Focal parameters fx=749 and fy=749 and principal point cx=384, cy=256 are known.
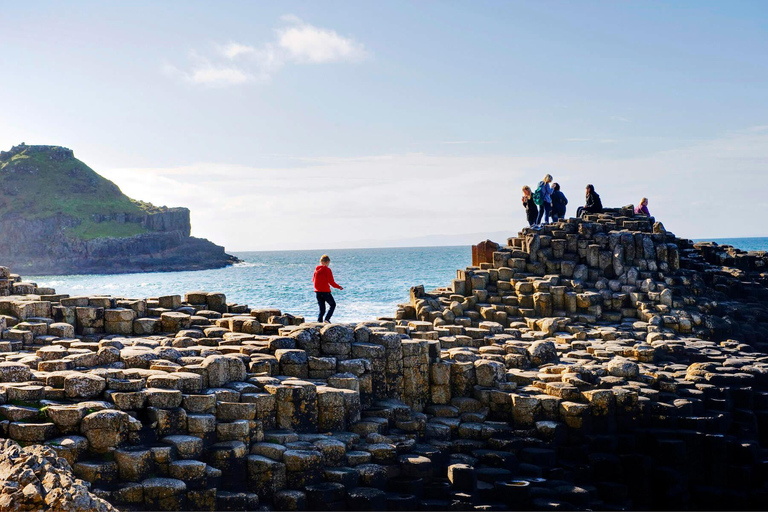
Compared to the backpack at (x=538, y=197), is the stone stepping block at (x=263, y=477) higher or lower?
lower

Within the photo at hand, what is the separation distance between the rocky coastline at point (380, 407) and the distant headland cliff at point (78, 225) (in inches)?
4444

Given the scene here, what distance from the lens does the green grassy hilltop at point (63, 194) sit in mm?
135000

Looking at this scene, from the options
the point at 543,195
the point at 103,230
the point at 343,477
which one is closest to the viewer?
the point at 343,477

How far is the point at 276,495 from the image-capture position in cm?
1347

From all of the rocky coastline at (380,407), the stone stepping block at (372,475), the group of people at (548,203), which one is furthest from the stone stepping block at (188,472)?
the group of people at (548,203)

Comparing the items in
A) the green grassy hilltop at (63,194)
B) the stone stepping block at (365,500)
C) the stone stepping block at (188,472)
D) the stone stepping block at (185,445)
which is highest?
the green grassy hilltop at (63,194)

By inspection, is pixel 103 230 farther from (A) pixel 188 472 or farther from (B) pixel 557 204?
(A) pixel 188 472

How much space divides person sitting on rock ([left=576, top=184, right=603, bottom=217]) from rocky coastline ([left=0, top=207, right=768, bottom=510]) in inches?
275

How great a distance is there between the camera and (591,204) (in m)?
32.8

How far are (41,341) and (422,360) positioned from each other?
912cm

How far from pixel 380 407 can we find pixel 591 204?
19.0 meters

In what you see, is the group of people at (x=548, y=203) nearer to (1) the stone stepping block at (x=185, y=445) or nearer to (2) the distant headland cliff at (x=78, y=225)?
(1) the stone stepping block at (x=185, y=445)

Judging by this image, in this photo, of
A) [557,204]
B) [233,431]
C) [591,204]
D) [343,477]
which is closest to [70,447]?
[233,431]

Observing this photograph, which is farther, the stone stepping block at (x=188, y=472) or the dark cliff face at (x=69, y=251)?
the dark cliff face at (x=69, y=251)
